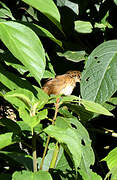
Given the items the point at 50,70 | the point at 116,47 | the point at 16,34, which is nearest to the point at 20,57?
the point at 16,34

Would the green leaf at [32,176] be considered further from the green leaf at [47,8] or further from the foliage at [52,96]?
the green leaf at [47,8]

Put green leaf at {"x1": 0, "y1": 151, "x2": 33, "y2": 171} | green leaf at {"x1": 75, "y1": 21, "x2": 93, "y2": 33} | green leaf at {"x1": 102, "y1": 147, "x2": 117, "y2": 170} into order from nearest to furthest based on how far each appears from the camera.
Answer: green leaf at {"x1": 0, "y1": 151, "x2": 33, "y2": 171} < green leaf at {"x1": 102, "y1": 147, "x2": 117, "y2": 170} < green leaf at {"x1": 75, "y1": 21, "x2": 93, "y2": 33}

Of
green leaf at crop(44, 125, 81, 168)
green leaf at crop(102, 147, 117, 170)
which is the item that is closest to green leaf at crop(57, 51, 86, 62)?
green leaf at crop(102, 147, 117, 170)

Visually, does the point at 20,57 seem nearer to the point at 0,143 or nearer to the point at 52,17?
the point at 52,17

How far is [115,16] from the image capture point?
8.20 ft

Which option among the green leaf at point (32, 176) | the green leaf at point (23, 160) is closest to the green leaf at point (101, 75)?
the green leaf at point (23, 160)

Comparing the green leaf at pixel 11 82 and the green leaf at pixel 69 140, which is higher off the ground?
the green leaf at pixel 11 82

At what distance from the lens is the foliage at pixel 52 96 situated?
49.0 inches

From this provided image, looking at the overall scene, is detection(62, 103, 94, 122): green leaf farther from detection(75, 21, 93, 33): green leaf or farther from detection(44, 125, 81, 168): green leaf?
detection(75, 21, 93, 33): green leaf

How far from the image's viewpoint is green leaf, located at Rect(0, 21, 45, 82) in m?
1.25

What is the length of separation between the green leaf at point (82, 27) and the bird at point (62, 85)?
1.04ft

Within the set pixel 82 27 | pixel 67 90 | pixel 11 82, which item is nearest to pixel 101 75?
pixel 67 90

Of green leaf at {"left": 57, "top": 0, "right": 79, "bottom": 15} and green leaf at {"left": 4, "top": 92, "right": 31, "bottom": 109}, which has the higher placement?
green leaf at {"left": 4, "top": 92, "right": 31, "bottom": 109}

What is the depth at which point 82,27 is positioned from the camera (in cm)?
244
